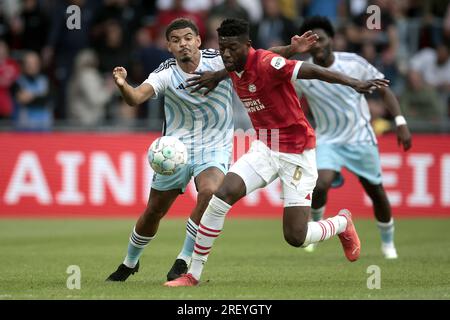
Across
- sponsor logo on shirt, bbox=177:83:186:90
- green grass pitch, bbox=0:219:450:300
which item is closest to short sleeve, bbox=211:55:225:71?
sponsor logo on shirt, bbox=177:83:186:90

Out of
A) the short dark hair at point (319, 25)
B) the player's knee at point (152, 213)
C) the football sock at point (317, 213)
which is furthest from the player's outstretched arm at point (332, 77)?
the football sock at point (317, 213)

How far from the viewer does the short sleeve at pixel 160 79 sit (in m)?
9.55

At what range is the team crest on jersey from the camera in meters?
8.80

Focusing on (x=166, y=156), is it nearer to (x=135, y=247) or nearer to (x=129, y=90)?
(x=129, y=90)

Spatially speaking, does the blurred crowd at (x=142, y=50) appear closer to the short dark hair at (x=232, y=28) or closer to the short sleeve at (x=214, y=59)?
the short sleeve at (x=214, y=59)

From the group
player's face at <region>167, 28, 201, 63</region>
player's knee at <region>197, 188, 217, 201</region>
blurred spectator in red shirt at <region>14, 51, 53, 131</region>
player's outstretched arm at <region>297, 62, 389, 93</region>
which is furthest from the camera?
blurred spectator in red shirt at <region>14, 51, 53, 131</region>

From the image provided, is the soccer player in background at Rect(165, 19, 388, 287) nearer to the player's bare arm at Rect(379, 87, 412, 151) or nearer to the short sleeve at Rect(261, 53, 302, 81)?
the short sleeve at Rect(261, 53, 302, 81)

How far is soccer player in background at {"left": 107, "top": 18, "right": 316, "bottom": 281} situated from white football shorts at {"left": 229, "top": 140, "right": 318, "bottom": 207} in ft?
1.77

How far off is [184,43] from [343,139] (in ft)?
11.2

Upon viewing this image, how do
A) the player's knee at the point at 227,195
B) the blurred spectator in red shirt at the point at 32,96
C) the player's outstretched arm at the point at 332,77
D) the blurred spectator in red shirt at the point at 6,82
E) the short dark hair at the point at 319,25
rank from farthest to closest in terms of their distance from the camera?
1. the blurred spectator in red shirt at the point at 6,82
2. the blurred spectator in red shirt at the point at 32,96
3. the short dark hair at the point at 319,25
4. the player's knee at the point at 227,195
5. the player's outstretched arm at the point at 332,77

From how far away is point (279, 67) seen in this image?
8.80 meters

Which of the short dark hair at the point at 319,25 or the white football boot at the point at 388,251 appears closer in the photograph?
the short dark hair at the point at 319,25

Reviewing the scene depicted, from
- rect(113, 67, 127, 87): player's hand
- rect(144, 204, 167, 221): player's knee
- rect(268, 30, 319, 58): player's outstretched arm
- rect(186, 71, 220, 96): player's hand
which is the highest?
rect(268, 30, 319, 58): player's outstretched arm

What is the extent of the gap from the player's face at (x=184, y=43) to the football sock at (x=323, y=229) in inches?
80.0
